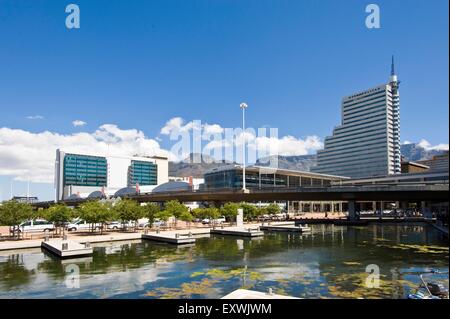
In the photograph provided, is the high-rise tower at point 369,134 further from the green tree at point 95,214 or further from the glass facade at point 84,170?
the green tree at point 95,214

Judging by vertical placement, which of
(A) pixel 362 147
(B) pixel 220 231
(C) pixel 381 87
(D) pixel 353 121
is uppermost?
(C) pixel 381 87

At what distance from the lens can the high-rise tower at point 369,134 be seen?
172000mm

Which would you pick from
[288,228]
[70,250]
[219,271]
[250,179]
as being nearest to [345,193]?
[288,228]

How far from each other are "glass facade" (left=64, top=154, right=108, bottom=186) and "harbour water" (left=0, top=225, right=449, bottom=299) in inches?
6235

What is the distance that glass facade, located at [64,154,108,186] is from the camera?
18488 centimetres

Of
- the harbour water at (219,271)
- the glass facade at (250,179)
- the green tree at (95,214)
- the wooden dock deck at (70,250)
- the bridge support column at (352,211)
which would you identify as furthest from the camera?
the glass facade at (250,179)

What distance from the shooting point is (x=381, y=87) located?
558ft

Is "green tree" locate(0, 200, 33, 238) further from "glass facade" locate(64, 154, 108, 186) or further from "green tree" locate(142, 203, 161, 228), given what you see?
"glass facade" locate(64, 154, 108, 186)

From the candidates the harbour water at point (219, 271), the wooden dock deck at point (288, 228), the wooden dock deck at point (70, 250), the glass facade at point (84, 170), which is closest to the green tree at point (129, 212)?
the harbour water at point (219, 271)

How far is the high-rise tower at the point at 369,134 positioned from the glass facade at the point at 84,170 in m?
131

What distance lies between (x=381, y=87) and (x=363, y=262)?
160031 millimetres
